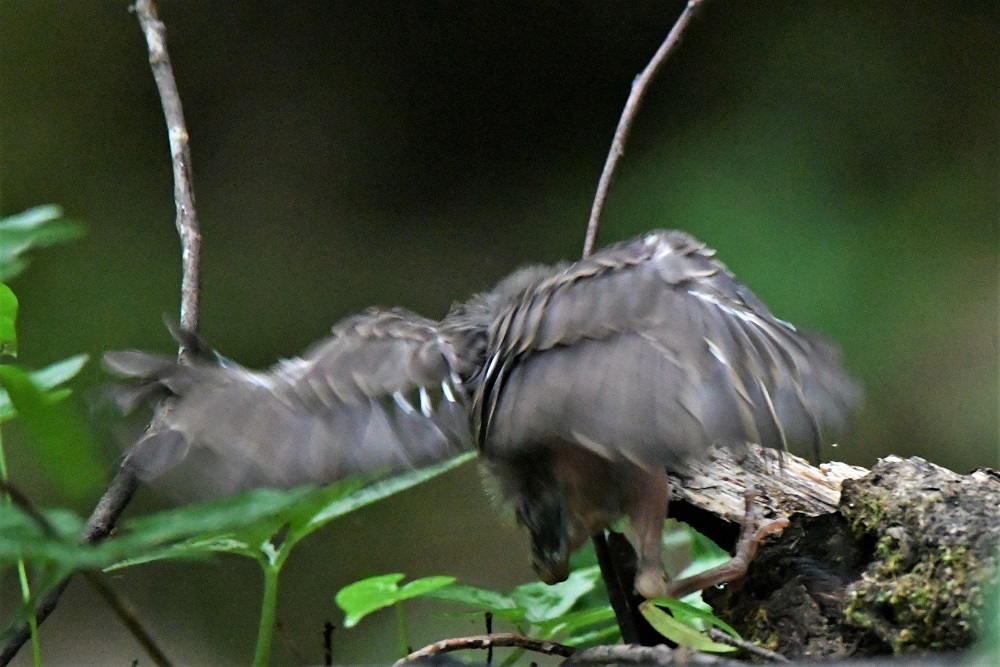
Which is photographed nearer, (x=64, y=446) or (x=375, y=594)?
(x=64, y=446)

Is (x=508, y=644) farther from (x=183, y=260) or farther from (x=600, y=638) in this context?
(x=183, y=260)

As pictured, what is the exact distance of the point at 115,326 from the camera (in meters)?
3.38

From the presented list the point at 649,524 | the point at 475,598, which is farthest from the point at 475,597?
the point at 649,524

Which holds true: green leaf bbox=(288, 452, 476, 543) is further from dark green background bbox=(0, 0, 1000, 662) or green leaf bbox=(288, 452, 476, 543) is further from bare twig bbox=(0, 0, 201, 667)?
dark green background bbox=(0, 0, 1000, 662)

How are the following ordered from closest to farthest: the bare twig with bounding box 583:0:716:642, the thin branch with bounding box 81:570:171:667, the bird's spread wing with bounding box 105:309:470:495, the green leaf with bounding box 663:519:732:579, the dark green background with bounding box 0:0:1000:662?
the thin branch with bounding box 81:570:171:667 → the bird's spread wing with bounding box 105:309:470:495 → the bare twig with bounding box 583:0:716:642 → the green leaf with bounding box 663:519:732:579 → the dark green background with bounding box 0:0:1000:662

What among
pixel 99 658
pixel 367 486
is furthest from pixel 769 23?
pixel 99 658

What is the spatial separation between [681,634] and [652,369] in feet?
0.84

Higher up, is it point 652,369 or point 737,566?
point 652,369

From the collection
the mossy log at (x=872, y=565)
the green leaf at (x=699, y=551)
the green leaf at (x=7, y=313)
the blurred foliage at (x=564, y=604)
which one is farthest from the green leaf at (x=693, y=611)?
the green leaf at (x=7, y=313)

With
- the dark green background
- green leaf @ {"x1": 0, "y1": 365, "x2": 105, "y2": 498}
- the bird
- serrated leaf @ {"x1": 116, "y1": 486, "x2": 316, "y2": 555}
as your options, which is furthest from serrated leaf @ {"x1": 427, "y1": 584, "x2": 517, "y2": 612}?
the dark green background

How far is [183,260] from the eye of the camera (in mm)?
1245

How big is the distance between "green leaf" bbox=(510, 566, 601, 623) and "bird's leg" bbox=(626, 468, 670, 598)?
12 cm

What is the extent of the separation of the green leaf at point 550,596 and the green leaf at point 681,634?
0.73 feet

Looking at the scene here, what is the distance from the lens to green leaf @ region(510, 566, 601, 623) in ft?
4.15
